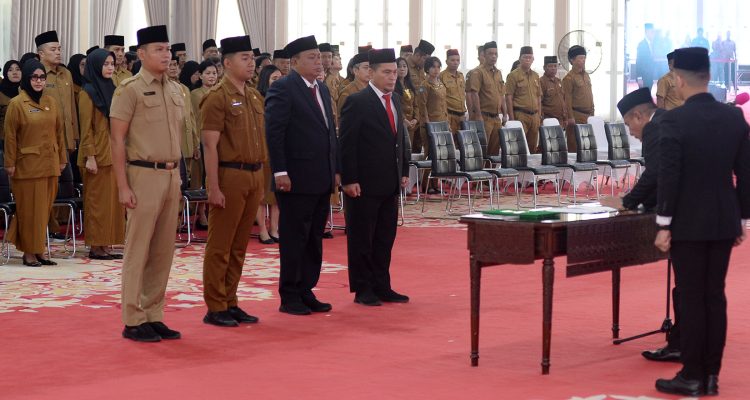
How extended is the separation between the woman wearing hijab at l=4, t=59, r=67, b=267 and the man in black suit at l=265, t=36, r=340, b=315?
2761 millimetres

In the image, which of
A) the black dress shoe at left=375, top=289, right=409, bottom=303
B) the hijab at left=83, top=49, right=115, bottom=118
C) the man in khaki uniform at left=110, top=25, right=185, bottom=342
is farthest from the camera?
the hijab at left=83, top=49, right=115, bottom=118

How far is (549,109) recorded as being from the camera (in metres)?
16.5

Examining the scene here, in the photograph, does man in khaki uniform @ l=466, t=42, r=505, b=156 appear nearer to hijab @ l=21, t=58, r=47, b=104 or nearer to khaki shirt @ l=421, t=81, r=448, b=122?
khaki shirt @ l=421, t=81, r=448, b=122

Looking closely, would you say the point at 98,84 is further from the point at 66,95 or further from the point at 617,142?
the point at 617,142

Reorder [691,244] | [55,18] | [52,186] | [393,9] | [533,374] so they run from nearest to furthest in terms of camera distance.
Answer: [691,244] < [533,374] < [52,186] < [55,18] < [393,9]

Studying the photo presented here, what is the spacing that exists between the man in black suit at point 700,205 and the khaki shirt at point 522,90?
11.0 m

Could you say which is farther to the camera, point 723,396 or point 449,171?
point 449,171

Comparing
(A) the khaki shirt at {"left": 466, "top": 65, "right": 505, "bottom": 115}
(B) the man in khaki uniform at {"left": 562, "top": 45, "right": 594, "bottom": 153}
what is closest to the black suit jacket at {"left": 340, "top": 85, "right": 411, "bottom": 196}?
(A) the khaki shirt at {"left": 466, "top": 65, "right": 505, "bottom": 115}

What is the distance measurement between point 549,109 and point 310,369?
37.8ft

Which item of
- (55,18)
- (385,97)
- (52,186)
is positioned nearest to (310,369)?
(385,97)

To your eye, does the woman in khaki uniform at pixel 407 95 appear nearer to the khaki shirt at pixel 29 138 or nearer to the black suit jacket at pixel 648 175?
the khaki shirt at pixel 29 138

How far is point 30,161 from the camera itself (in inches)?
353

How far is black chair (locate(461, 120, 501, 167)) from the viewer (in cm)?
1372

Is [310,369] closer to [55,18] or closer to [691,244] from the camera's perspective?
[691,244]
